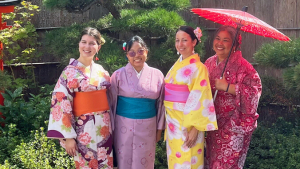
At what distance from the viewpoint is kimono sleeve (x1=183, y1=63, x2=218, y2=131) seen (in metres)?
3.02

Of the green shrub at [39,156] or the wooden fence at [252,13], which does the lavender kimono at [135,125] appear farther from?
the wooden fence at [252,13]

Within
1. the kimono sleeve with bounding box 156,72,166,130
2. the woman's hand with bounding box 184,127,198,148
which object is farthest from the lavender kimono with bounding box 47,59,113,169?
the woman's hand with bounding box 184,127,198,148

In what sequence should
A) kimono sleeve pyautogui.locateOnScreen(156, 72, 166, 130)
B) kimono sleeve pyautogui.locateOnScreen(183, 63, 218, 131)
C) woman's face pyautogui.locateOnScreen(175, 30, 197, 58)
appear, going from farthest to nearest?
kimono sleeve pyautogui.locateOnScreen(156, 72, 166, 130), woman's face pyautogui.locateOnScreen(175, 30, 197, 58), kimono sleeve pyautogui.locateOnScreen(183, 63, 218, 131)

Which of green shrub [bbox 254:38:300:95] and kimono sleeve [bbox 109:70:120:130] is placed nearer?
kimono sleeve [bbox 109:70:120:130]

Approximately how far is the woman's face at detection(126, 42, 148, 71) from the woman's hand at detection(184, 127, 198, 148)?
78 cm

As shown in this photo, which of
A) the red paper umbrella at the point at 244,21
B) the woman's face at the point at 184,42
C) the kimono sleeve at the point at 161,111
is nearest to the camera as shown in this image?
the red paper umbrella at the point at 244,21

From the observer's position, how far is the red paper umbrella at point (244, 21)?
110 inches

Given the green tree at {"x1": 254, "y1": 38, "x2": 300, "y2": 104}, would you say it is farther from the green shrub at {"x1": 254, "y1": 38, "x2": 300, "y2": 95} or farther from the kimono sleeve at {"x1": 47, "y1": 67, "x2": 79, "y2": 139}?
the kimono sleeve at {"x1": 47, "y1": 67, "x2": 79, "y2": 139}

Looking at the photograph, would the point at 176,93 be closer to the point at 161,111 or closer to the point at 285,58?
the point at 161,111

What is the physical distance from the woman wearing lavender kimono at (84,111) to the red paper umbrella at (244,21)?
105cm

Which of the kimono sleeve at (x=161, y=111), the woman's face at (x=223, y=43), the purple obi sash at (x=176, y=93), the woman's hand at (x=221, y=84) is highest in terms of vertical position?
the woman's face at (x=223, y=43)

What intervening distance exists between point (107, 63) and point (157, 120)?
138cm

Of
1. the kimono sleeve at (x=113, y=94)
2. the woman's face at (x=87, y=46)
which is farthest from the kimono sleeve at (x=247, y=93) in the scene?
the woman's face at (x=87, y=46)

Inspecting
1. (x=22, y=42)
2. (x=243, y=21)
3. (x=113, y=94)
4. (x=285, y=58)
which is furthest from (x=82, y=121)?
(x=22, y=42)
